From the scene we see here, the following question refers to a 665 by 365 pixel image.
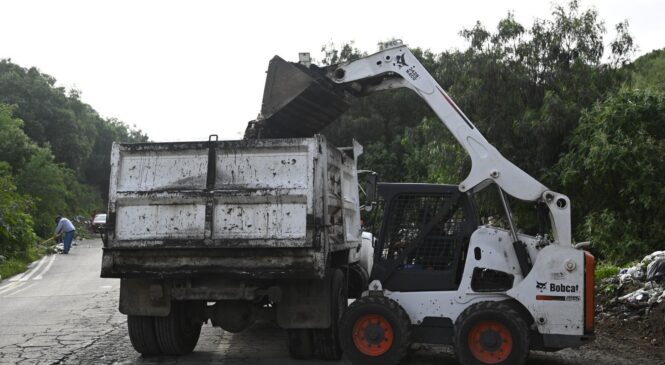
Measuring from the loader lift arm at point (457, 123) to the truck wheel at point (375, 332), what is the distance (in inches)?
61.1

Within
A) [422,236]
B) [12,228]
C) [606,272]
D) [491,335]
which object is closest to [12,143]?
[12,228]

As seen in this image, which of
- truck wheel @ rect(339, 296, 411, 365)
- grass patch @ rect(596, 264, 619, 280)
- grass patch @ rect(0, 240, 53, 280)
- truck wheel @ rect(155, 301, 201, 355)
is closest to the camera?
truck wheel @ rect(339, 296, 411, 365)

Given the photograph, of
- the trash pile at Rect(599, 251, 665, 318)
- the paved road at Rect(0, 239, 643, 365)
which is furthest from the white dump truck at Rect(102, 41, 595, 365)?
the trash pile at Rect(599, 251, 665, 318)

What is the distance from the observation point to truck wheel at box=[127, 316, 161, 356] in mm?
7961

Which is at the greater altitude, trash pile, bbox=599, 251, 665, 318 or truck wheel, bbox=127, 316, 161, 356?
trash pile, bbox=599, 251, 665, 318

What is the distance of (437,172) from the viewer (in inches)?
1007

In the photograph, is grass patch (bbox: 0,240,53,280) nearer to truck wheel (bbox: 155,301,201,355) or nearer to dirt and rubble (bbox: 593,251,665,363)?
truck wheel (bbox: 155,301,201,355)

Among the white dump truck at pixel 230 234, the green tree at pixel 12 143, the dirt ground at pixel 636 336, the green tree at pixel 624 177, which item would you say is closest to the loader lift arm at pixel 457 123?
the white dump truck at pixel 230 234

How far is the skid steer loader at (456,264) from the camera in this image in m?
7.23

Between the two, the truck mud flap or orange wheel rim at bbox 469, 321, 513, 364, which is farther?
the truck mud flap

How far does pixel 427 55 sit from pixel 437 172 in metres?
17.9

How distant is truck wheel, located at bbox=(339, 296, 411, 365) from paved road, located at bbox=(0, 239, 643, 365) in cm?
68

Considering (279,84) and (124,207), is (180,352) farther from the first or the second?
(279,84)

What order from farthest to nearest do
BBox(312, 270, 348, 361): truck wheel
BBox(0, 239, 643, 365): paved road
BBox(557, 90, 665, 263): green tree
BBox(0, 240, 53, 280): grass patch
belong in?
1. BBox(0, 240, 53, 280): grass patch
2. BBox(557, 90, 665, 263): green tree
3. BBox(0, 239, 643, 365): paved road
4. BBox(312, 270, 348, 361): truck wheel
